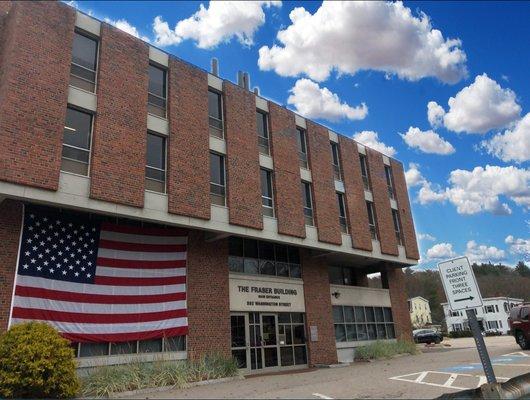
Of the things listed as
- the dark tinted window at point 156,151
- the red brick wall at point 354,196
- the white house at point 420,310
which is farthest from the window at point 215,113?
the white house at point 420,310

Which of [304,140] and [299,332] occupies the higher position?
[304,140]

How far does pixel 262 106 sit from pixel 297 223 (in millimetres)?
6049

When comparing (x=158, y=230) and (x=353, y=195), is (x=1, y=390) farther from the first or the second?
(x=353, y=195)

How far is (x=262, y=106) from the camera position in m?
22.7

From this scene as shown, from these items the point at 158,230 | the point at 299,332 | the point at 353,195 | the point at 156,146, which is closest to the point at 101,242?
the point at 158,230

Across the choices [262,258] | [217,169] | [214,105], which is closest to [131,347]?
[262,258]

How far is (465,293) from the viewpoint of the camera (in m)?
6.78

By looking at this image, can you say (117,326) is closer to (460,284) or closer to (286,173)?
(286,173)

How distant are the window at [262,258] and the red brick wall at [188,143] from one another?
10.2 feet

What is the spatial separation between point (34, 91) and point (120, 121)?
2853mm

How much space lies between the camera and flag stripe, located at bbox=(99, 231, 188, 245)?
1583 cm

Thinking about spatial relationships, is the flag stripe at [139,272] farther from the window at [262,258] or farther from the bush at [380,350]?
the bush at [380,350]

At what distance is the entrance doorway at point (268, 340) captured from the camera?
18781mm

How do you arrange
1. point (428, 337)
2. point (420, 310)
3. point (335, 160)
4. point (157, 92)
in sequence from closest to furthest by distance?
1. point (157, 92)
2. point (335, 160)
3. point (428, 337)
4. point (420, 310)
